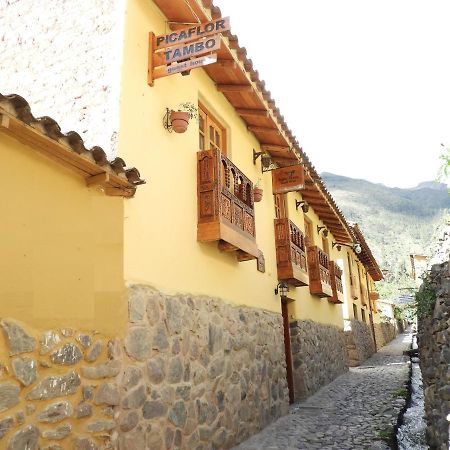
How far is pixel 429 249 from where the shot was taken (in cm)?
588

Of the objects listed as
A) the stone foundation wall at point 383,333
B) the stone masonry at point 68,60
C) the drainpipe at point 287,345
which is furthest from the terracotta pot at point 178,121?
the stone foundation wall at point 383,333

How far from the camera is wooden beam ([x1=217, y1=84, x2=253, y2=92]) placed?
6.53 metres

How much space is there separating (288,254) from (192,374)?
4.24m

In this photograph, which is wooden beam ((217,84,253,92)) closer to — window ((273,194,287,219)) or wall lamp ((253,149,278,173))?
wall lamp ((253,149,278,173))

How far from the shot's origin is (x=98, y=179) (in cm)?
364

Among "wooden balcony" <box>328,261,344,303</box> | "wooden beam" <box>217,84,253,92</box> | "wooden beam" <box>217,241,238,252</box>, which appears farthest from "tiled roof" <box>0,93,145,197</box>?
"wooden balcony" <box>328,261,344,303</box>

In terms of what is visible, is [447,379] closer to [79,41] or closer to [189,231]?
[189,231]

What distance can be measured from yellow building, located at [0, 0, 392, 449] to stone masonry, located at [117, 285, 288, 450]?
0.02 m

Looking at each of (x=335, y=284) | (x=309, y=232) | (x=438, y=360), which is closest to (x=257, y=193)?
(x=438, y=360)

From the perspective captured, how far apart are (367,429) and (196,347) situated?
304 centimetres

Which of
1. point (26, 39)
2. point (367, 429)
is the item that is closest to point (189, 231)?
point (26, 39)

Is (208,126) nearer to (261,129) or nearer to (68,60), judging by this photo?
(261,129)

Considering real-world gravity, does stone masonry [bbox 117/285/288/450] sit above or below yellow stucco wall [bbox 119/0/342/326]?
below

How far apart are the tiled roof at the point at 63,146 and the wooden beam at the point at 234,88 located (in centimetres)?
322
